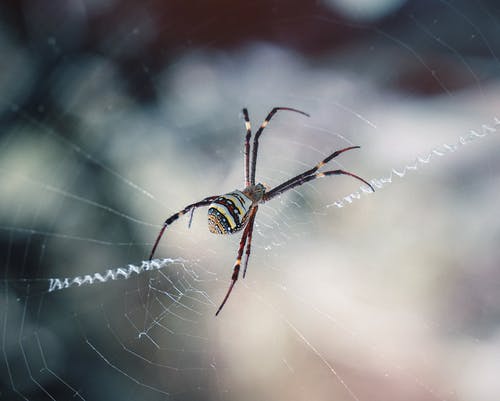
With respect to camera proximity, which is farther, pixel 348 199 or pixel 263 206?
pixel 263 206

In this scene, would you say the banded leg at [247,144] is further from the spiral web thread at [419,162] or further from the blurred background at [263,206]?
the spiral web thread at [419,162]

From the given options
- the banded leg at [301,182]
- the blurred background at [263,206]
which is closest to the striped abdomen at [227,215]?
the banded leg at [301,182]

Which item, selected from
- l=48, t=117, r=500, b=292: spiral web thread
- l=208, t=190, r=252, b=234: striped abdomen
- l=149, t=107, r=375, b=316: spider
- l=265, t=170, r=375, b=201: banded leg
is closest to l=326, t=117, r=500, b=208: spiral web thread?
l=48, t=117, r=500, b=292: spiral web thread

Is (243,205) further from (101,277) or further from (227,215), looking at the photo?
(101,277)

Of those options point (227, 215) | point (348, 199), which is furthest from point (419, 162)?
point (227, 215)

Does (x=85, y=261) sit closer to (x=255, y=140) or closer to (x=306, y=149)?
(x=255, y=140)

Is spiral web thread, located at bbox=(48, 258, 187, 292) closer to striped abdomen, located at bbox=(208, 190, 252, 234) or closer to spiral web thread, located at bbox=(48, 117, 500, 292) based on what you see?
spiral web thread, located at bbox=(48, 117, 500, 292)
